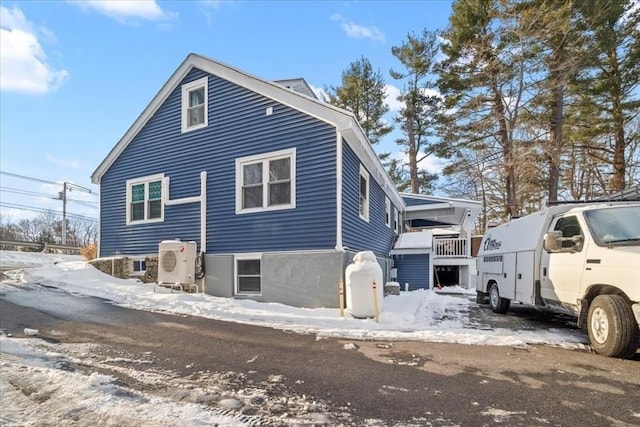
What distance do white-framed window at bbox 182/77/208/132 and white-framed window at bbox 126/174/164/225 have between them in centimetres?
198

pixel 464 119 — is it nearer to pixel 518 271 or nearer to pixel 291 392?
pixel 518 271

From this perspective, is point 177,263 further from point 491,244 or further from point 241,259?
point 491,244

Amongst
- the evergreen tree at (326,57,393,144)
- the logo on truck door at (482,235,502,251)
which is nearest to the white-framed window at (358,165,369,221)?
the logo on truck door at (482,235,502,251)

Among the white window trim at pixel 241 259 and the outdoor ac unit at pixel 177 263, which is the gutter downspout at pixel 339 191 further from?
the outdoor ac unit at pixel 177 263

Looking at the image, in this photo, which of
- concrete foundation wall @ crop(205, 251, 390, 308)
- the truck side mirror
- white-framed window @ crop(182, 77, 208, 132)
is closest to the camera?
the truck side mirror

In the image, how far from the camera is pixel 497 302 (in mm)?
9664

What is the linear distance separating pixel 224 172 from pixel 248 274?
9.80ft

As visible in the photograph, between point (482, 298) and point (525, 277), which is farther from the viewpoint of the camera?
point (482, 298)

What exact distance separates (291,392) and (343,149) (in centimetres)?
668

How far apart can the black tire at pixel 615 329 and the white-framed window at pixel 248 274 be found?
24.1 feet

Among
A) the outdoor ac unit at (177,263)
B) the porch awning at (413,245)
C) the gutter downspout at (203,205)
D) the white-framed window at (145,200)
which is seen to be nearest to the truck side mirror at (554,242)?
the gutter downspout at (203,205)

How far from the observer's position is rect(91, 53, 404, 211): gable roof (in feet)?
30.6

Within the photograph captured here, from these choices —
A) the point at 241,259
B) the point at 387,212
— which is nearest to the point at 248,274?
the point at 241,259

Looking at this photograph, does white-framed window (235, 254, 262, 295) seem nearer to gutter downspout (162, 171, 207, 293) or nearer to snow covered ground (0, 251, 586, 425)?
snow covered ground (0, 251, 586, 425)
